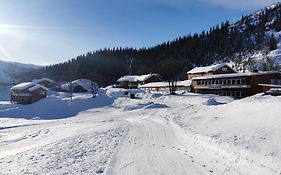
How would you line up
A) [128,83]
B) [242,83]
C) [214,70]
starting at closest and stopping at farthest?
[242,83], [214,70], [128,83]

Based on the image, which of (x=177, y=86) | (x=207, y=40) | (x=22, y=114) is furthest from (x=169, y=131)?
(x=207, y=40)

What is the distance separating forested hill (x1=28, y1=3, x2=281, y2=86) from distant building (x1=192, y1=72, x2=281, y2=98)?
72288mm

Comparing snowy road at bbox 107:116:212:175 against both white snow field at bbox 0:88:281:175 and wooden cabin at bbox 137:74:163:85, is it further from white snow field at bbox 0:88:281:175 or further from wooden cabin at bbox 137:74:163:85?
wooden cabin at bbox 137:74:163:85

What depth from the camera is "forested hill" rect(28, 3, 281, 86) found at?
518 feet

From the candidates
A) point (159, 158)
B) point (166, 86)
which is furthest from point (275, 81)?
point (159, 158)

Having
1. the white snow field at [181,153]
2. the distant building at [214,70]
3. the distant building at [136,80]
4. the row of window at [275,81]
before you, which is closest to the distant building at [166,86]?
the distant building at [214,70]

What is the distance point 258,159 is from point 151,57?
179m

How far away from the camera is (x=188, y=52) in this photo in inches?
7013

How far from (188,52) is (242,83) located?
114 metres

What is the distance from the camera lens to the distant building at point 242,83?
6391cm

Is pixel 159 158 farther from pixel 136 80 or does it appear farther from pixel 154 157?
pixel 136 80

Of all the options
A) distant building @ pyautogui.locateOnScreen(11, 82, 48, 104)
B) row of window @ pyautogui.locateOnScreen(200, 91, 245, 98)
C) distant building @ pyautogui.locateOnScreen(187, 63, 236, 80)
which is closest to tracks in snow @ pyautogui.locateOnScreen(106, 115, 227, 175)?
row of window @ pyautogui.locateOnScreen(200, 91, 245, 98)

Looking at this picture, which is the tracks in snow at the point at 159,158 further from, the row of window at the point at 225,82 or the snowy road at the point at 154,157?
the row of window at the point at 225,82

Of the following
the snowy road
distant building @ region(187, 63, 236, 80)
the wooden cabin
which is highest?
distant building @ region(187, 63, 236, 80)
